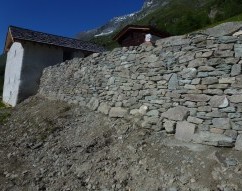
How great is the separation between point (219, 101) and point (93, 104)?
5907mm

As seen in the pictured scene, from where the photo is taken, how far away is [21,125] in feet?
45.0

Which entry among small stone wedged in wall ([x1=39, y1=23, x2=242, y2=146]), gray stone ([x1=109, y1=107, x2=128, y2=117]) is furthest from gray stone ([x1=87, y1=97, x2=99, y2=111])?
gray stone ([x1=109, y1=107, x2=128, y2=117])

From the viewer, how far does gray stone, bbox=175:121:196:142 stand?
827cm

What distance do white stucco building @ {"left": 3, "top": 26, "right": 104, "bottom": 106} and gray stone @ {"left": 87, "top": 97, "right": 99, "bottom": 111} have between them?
973 cm

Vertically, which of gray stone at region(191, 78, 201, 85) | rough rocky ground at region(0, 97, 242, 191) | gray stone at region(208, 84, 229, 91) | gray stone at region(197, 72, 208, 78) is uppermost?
gray stone at region(197, 72, 208, 78)

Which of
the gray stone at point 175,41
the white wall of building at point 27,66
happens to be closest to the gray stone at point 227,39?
the gray stone at point 175,41

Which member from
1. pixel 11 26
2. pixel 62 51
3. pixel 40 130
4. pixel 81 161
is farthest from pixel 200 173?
pixel 11 26

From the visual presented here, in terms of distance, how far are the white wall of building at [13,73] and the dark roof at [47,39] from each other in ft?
2.85

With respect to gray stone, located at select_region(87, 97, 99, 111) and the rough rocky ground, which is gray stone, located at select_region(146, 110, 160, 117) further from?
gray stone, located at select_region(87, 97, 99, 111)

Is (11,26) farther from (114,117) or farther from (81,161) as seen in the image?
(81,161)

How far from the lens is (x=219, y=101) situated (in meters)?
7.96

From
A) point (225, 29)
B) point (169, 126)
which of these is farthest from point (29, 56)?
point (225, 29)

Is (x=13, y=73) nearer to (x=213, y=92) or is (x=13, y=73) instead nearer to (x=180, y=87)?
(x=180, y=87)

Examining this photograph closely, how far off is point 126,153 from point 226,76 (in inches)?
134
